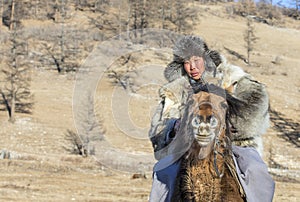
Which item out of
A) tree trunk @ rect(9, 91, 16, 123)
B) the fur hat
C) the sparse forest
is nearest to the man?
the fur hat

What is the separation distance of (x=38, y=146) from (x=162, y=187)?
1983cm

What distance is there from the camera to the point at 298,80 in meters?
38.1

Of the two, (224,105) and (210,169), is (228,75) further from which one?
(210,169)

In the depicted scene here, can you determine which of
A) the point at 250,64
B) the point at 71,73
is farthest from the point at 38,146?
the point at 250,64

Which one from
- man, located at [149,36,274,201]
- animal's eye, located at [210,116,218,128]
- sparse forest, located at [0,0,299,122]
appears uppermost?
animal's eye, located at [210,116,218,128]

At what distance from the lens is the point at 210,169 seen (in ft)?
8.10

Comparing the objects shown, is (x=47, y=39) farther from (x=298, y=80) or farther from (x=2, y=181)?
(x=2, y=181)

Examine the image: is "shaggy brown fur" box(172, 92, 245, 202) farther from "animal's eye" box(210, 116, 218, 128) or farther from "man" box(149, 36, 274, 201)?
"man" box(149, 36, 274, 201)

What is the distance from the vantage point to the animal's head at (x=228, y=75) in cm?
322

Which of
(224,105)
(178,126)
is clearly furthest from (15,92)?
(224,105)

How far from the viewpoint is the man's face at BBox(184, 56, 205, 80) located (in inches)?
131

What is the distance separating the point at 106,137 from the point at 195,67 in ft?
13.7

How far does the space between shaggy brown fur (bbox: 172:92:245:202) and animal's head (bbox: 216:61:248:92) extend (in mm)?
581

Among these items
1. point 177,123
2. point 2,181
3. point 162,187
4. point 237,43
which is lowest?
point 237,43
